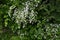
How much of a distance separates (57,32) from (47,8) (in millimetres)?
758

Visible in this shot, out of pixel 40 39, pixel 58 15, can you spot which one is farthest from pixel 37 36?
pixel 58 15

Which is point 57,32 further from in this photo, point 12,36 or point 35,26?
point 12,36

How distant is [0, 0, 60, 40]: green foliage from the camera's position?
14.6 feet

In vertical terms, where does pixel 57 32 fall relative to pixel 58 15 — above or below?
below

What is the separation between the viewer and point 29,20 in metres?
4.52

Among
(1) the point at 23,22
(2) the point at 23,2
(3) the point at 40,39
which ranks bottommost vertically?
(3) the point at 40,39

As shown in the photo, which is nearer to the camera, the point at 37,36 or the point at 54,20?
the point at 37,36

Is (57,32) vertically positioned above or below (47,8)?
below

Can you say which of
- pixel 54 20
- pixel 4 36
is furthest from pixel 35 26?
pixel 4 36

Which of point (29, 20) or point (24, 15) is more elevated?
point (24, 15)

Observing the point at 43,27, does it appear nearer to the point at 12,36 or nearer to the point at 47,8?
the point at 47,8

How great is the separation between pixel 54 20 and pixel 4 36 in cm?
152

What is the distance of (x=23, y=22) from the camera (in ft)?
15.0

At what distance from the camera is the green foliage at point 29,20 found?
4.46 metres
